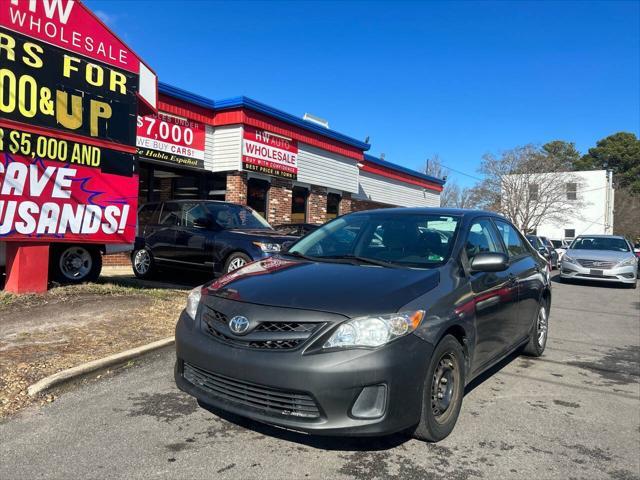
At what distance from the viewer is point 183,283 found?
10148 mm

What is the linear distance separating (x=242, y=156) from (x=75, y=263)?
6680mm

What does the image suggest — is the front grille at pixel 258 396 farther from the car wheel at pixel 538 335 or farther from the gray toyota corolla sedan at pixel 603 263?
the gray toyota corolla sedan at pixel 603 263

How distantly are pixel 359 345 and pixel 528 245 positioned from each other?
3778mm

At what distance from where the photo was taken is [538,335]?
559cm

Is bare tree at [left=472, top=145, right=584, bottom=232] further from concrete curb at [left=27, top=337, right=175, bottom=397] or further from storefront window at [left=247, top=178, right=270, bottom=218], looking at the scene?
concrete curb at [left=27, top=337, right=175, bottom=397]

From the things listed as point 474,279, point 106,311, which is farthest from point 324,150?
point 474,279

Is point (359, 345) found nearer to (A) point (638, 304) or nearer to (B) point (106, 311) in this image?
(B) point (106, 311)

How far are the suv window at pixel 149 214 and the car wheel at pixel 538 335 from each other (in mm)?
7740

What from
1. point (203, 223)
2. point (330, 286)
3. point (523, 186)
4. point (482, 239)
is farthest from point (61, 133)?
point (523, 186)

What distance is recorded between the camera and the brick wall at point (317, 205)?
1780cm

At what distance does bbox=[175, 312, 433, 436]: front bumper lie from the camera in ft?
9.05

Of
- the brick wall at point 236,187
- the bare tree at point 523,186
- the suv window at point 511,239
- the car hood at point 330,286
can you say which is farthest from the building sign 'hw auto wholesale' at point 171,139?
the bare tree at point 523,186

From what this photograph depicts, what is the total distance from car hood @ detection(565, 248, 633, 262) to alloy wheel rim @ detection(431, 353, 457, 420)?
41.4 ft

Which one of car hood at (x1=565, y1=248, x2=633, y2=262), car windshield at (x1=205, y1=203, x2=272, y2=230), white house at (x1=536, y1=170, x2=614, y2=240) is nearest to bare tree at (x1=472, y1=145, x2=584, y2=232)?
white house at (x1=536, y1=170, x2=614, y2=240)
